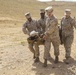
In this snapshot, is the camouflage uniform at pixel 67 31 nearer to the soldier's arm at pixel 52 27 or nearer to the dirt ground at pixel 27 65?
the dirt ground at pixel 27 65

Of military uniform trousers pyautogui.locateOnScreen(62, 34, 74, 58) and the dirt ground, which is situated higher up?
military uniform trousers pyautogui.locateOnScreen(62, 34, 74, 58)

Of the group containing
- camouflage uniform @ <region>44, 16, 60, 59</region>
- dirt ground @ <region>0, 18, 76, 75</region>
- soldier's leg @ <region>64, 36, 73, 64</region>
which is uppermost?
camouflage uniform @ <region>44, 16, 60, 59</region>

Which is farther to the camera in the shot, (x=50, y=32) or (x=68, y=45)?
(x=68, y=45)

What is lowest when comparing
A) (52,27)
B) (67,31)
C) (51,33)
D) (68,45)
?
(68,45)

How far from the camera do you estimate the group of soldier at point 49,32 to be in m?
8.76

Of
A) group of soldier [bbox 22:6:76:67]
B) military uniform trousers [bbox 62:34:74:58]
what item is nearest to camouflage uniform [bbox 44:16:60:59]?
group of soldier [bbox 22:6:76:67]

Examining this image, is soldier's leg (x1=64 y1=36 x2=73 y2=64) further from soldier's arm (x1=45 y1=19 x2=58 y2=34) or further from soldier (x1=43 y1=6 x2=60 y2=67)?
soldier's arm (x1=45 y1=19 x2=58 y2=34)

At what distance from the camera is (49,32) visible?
28.7 ft

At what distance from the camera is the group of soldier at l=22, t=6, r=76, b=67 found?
876 centimetres

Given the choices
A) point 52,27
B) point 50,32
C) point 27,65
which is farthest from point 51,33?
point 27,65

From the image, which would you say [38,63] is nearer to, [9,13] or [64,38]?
[64,38]

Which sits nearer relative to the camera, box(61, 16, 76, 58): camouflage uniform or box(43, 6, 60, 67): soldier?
box(43, 6, 60, 67): soldier

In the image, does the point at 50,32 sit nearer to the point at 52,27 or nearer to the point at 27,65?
the point at 52,27

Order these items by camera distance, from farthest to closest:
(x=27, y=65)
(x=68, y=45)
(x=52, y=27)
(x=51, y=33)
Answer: (x=27, y=65) → (x=68, y=45) → (x=51, y=33) → (x=52, y=27)
